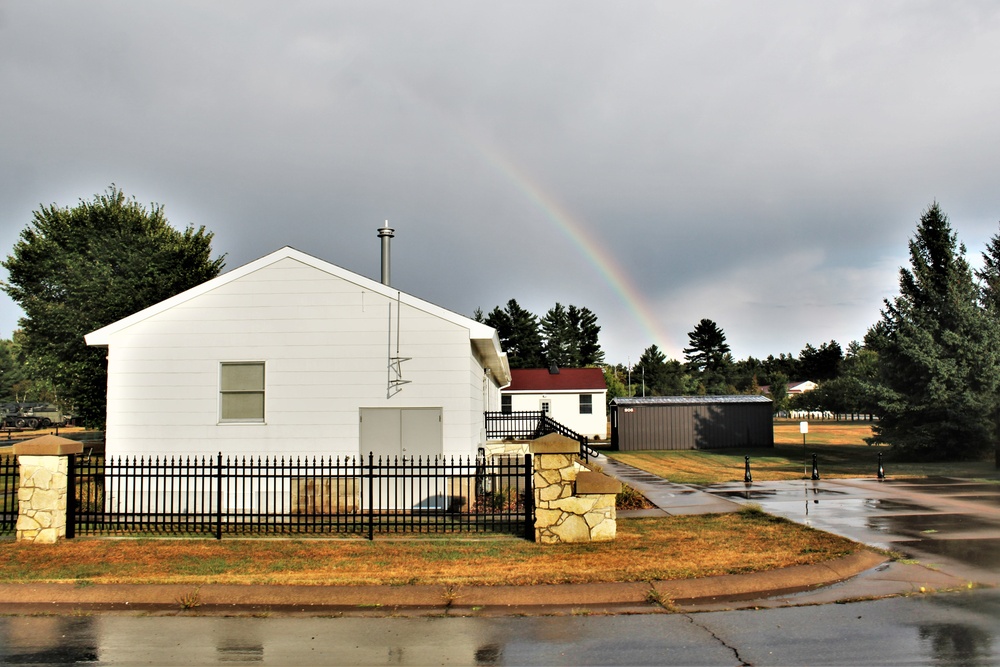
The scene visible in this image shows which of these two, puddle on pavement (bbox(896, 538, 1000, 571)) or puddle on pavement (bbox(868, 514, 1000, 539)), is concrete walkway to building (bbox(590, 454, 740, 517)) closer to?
puddle on pavement (bbox(868, 514, 1000, 539))

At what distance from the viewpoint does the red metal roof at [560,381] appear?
5528 cm

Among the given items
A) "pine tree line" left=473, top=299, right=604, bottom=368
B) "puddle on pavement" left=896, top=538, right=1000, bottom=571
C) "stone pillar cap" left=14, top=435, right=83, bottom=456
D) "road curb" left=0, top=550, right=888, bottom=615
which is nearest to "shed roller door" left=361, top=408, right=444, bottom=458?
"stone pillar cap" left=14, top=435, right=83, bottom=456

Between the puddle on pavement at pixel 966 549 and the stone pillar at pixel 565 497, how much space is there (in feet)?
16.0

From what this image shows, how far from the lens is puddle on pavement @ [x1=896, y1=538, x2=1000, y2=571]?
454 inches

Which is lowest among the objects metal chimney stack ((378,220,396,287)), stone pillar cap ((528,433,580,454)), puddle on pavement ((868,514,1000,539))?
puddle on pavement ((868,514,1000,539))

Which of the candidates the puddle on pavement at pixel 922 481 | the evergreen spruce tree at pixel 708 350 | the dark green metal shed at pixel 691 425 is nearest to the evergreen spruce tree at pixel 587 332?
the evergreen spruce tree at pixel 708 350

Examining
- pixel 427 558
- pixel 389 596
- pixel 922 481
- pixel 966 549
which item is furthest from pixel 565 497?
pixel 922 481

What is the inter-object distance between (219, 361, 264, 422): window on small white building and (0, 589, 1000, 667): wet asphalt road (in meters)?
9.88

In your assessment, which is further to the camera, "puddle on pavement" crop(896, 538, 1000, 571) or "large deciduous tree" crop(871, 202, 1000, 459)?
"large deciduous tree" crop(871, 202, 1000, 459)

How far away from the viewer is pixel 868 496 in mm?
19828

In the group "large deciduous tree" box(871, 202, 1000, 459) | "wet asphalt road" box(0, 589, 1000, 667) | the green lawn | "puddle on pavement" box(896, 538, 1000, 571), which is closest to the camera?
"wet asphalt road" box(0, 589, 1000, 667)

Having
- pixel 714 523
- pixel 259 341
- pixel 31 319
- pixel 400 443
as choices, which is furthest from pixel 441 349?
pixel 31 319

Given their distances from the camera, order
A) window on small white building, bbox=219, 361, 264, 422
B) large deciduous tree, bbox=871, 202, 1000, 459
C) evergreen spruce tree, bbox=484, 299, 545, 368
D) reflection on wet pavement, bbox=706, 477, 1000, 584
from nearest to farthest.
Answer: reflection on wet pavement, bbox=706, 477, 1000, 584 → window on small white building, bbox=219, 361, 264, 422 → large deciduous tree, bbox=871, 202, 1000, 459 → evergreen spruce tree, bbox=484, 299, 545, 368

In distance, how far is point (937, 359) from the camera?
107 feet
